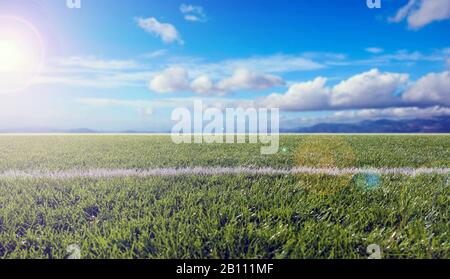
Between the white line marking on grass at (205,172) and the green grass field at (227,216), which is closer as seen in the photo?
the green grass field at (227,216)

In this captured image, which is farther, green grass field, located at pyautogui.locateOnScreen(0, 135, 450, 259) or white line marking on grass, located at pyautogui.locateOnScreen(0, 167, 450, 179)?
white line marking on grass, located at pyautogui.locateOnScreen(0, 167, 450, 179)

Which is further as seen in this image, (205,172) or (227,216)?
(205,172)

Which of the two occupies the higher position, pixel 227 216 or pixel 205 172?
pixel 205 172

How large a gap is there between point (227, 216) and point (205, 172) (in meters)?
1.75

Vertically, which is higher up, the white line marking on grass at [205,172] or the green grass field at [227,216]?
the white line marking on grass at [205,172]

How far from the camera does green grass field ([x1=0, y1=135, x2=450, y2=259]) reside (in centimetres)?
279

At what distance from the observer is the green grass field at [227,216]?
2.79 meters

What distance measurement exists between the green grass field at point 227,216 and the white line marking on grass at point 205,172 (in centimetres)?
21

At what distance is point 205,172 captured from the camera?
4988 millimetres

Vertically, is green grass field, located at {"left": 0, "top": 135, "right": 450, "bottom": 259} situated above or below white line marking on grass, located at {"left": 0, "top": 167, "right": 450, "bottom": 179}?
below

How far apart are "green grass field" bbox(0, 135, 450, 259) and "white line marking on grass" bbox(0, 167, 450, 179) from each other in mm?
211

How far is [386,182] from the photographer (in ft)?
14.7
